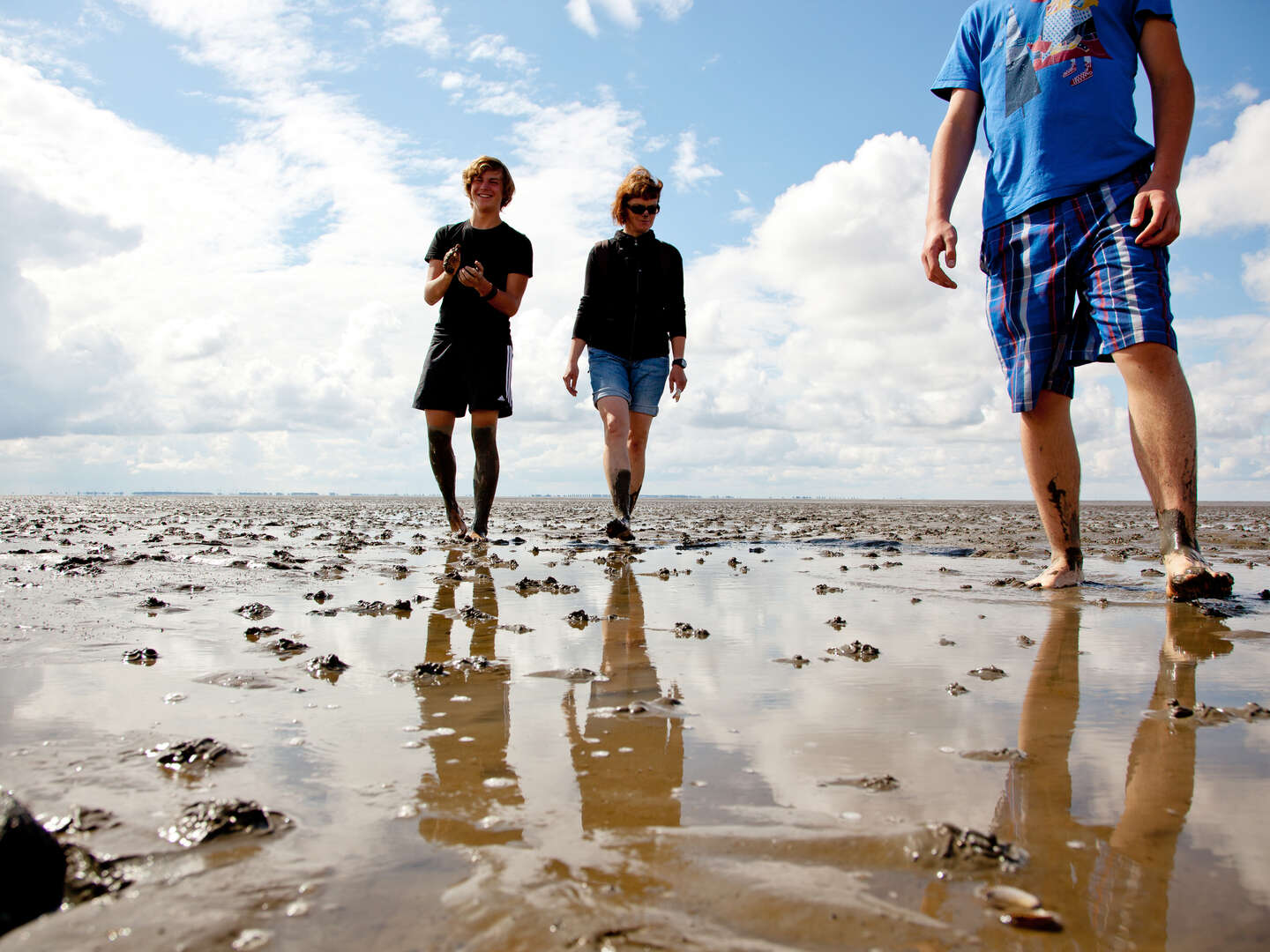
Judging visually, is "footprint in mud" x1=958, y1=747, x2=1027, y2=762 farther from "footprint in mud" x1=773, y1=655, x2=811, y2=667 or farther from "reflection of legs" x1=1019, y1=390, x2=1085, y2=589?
"reflection of legs" x1=1019, y1=390, x2=1085, y2=589

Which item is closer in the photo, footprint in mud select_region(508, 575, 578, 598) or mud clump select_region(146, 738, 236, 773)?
mud clump select_region(146, 738, 236, 773)

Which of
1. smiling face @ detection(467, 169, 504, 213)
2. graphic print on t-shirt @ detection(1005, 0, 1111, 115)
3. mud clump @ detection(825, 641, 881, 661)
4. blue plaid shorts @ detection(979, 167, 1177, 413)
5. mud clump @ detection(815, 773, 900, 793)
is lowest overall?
mud clump @ detection(815, 773, 900, 793)

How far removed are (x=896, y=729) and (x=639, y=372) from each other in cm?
554

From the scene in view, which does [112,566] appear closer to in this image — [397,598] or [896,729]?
[397,598]

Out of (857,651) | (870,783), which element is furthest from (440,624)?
(870,783)

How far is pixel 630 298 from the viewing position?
6.96 meters

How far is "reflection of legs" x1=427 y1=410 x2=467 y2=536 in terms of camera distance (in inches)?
257

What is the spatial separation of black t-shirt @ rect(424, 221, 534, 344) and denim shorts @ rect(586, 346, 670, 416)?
83cm

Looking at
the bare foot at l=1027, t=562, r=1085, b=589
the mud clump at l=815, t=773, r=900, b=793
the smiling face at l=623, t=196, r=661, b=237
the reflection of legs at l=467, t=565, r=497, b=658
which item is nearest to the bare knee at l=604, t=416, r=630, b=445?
the smiling face at l=623, t=196, r=661, b=237

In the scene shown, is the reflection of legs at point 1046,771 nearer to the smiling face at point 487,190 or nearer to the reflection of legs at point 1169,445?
the reflection of legs at point 1169,445

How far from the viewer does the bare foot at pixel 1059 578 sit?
3865 millimetres

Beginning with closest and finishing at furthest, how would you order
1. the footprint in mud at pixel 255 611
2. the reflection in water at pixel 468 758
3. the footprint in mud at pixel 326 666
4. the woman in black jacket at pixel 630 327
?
1. the reflection in water at pixel 468 758
2. the footprint in mud at pixel 326 666
3. the footprint in mud at pixel 255 611
4. the woman in black jacket at pixel 630 327

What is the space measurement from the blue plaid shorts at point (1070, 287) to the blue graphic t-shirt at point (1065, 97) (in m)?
0.09

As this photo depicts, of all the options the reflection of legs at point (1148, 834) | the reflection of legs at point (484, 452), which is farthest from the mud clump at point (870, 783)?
the reflection of legs at point (484, 452)
